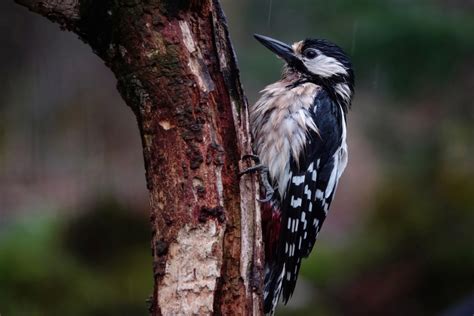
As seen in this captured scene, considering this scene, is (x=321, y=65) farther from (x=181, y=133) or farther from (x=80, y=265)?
(x=80, y=265)

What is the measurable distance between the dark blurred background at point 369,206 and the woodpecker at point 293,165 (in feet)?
5.57

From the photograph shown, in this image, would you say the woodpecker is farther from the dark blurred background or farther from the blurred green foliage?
the blurred green foliage

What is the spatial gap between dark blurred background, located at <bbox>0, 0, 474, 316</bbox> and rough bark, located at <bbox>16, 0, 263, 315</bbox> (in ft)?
9.53

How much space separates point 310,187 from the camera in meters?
3.69

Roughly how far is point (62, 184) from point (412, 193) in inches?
208

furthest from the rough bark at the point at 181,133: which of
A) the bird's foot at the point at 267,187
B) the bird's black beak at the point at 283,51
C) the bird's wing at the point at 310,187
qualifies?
the bird's black beak at the point at 283,51

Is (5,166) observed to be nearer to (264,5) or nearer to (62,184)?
(62,184)

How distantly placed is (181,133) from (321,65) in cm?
162

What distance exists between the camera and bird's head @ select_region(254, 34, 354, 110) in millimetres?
4098

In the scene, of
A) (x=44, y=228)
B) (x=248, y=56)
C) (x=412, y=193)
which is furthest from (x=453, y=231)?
(x=44, y=228)

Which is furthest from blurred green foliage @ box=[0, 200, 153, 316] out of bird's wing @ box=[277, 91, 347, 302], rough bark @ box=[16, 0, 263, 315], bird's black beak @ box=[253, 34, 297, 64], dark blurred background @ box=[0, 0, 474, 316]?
rough bark @ box=[16, 0, 263, 315]

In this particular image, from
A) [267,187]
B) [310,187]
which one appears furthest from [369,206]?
[267,187]

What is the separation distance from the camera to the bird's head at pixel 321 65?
4.10m

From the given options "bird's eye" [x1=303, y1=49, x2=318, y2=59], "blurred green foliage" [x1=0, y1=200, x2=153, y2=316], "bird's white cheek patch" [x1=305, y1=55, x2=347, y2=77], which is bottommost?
"blurred green foliage" [x1=0, y1=200, x2=153, y2=316]
